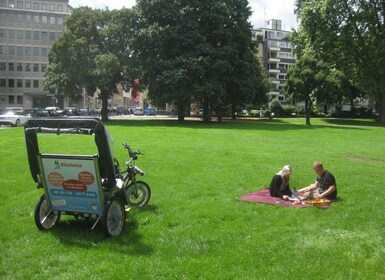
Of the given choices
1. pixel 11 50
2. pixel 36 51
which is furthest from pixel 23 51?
pixel 36 51

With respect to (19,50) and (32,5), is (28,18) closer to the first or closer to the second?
(32,5)

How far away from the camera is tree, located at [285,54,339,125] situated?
132ft

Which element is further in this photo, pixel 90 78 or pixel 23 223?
pixel 90 78

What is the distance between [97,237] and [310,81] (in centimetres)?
3637

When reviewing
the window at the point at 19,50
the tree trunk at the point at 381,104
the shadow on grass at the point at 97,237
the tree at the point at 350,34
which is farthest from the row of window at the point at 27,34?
the shadow on grass at the point at 97,237

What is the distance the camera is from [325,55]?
48.4 m

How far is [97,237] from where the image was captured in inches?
275

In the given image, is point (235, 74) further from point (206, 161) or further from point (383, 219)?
point (383, 219)

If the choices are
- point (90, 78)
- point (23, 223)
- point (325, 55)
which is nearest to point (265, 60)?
point (325, 55)

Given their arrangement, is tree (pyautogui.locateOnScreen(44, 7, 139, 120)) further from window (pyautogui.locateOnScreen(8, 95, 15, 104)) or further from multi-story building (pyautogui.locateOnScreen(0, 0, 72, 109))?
window (pyautogui.locateOnScreen(8, 95, 15, 104))

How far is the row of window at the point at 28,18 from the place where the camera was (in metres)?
94.2

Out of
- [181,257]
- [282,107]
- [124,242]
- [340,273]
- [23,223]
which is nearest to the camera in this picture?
[340,273]

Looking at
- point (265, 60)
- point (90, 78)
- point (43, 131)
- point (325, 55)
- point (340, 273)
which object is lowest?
point (340, 273)

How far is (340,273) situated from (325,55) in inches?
1805
